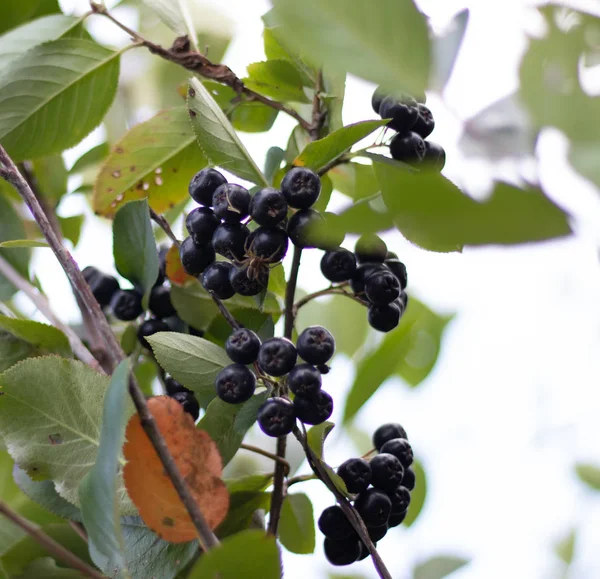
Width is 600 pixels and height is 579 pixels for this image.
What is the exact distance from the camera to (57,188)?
38.0 inches

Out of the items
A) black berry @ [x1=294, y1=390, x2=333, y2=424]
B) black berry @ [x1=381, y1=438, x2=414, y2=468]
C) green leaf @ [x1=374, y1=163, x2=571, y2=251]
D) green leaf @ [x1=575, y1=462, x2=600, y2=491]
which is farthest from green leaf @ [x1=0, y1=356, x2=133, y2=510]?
green leaf @ [x1=575, y1=462, x2=600, y2=491]

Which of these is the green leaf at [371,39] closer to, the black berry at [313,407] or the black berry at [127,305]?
the black berry at [313,407]

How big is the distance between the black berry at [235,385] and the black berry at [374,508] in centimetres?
15

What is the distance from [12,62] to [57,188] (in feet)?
0.94

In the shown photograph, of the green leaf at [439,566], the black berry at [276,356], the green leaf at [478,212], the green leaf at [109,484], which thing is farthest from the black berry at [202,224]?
the green leaf at [439,566]

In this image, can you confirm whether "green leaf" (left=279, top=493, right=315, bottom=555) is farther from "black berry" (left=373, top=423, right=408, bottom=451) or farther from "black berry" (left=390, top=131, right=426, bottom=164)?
"black berry" (left=390, top=131, right=426, bottom=164)

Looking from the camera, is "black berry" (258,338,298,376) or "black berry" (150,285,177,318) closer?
"black berry" (258,338,298,376)

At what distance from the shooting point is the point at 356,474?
2.04 ft

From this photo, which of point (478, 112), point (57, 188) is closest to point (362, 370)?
A: point (478, 112)

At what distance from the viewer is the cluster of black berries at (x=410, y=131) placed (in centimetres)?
61

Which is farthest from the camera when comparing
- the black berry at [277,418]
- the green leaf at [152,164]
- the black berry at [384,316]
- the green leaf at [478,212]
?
the green leaf at [152,164]

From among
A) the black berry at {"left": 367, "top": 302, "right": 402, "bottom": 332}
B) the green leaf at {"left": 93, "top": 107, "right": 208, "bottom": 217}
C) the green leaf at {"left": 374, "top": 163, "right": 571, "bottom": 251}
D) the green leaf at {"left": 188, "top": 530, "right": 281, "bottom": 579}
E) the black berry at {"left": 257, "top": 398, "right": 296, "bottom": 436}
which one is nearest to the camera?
the green leaf at {"left": 374, "top": 163, "right": 571, "bottom": 251}

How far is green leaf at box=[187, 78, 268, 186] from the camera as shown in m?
0.59

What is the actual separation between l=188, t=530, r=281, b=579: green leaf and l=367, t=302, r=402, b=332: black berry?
29 centimetres
